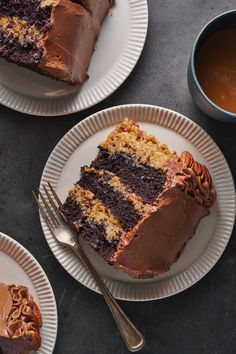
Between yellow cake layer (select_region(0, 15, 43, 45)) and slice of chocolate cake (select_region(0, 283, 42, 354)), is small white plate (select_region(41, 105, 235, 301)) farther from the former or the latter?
yellow cake layer (select_region(0, 15, 43, 45))

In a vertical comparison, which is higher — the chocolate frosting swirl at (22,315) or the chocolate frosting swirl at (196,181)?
A: the chocolate frosting swirl at (196,181)

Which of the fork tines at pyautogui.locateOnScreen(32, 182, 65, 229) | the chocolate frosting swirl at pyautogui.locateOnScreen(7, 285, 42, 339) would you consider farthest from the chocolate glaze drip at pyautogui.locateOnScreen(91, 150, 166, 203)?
the chocolate frosting swirl at pyautogui.locateOnScreen(7, 285, 42, 339)

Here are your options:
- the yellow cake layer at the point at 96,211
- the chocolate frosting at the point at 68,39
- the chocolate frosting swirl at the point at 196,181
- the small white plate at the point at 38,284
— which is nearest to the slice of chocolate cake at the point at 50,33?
the chocolate frosting at the point at 68,39

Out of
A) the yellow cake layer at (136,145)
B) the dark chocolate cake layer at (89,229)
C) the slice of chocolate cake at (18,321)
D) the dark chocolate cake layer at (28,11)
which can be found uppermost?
the dark chocolate cake layer at (28,11)

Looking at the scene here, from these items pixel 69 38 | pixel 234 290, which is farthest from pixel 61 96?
pixel 234 290

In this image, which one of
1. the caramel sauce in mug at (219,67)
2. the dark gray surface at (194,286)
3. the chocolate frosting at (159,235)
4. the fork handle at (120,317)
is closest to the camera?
the chocolate frosting at (159,235)

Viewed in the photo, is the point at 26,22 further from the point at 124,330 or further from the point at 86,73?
the point at 124,330

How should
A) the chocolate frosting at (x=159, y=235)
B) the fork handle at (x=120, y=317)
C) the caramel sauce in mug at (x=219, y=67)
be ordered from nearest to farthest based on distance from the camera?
the chocolate frosting at (x=159, y=235) → the caramel sauce in mug at (x=219, y=67) → the fork handle at (x=120, y=317)

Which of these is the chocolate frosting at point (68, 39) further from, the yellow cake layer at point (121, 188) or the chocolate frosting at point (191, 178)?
the chocolate frosting at point (191, 178)
